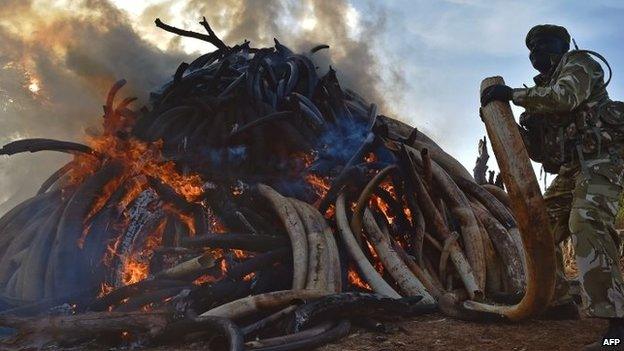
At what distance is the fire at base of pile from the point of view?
167 inches

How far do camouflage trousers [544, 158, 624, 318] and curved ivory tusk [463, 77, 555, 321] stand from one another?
0.34 m

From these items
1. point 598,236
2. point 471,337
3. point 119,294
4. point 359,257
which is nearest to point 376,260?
point 359,257

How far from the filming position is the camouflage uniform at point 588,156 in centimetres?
348

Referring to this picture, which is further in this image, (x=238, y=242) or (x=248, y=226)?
(x=248, y=226)

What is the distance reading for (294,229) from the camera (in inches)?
212

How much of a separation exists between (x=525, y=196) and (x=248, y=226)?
11.7 feet

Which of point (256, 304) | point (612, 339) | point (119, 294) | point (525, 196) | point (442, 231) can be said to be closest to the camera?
point (525, 196)

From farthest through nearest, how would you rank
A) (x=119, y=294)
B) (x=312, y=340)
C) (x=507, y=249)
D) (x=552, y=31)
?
(x=507, y=249) → (x=119, y=294) → (x=552, y=31) → (x=312, y=340)

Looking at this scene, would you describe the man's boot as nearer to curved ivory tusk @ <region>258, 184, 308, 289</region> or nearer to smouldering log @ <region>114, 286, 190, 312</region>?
curved ivory tusk @ <region>258, 184, 308, 289</region>

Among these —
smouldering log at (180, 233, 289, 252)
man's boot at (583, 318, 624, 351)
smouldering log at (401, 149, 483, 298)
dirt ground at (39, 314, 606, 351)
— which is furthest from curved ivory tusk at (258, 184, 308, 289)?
man's boot at (583, 318, 624, 351)

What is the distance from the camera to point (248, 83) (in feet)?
25.4

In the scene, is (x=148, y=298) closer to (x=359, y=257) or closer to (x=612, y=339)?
(x=359, y=257)

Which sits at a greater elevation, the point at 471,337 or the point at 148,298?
the point at 148,298

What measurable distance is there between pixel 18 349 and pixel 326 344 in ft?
8.83
